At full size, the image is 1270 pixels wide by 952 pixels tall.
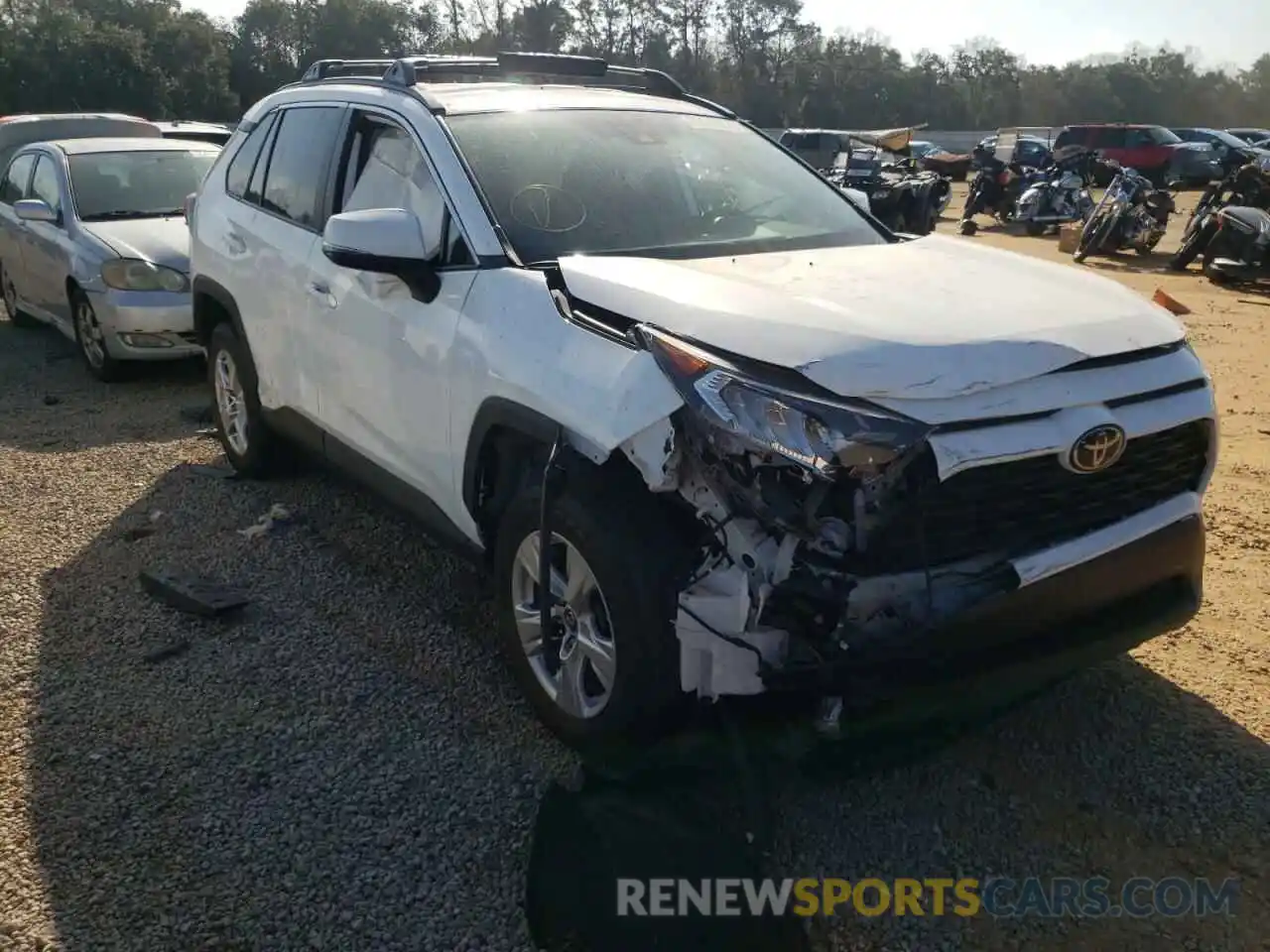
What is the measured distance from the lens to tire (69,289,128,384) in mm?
7738

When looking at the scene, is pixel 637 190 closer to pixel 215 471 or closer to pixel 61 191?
pixel 215 471

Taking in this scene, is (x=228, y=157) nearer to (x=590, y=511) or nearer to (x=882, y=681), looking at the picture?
(x=590, y=511)

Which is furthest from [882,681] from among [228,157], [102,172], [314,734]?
[102,172]

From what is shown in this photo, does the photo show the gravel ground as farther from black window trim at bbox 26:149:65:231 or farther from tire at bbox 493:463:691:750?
black window trim at bbox 26:149:65:231

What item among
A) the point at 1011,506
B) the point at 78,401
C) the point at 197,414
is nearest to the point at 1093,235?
the point at 197,414

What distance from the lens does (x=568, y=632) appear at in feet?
10.1

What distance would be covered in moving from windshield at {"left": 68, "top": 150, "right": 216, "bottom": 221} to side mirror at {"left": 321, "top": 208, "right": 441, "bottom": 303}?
5.84 metres

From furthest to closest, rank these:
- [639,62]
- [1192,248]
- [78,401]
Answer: [639,62] < [1192,248] < [78,401]

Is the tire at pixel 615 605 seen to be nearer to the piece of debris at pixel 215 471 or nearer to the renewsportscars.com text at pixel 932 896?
the renewsportscars.com text at pixel 932 896

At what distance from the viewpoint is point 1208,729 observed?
10.9 feet

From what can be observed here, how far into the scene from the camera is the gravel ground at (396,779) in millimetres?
2648

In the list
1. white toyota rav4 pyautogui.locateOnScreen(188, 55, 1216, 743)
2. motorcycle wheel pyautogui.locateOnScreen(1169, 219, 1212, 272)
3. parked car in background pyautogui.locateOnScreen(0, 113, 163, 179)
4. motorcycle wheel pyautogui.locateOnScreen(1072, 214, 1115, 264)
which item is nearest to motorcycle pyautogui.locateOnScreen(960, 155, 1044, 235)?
motorcycle wheel pyautogui.locateOnScreen(1072, 214, 1115, 264)

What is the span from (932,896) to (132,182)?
8.32m

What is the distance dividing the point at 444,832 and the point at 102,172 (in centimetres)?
758
